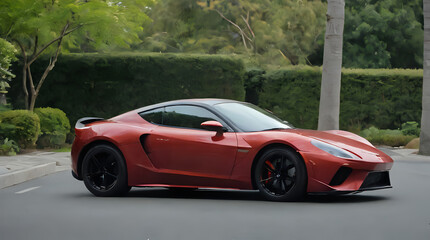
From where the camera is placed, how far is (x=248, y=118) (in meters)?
10.2

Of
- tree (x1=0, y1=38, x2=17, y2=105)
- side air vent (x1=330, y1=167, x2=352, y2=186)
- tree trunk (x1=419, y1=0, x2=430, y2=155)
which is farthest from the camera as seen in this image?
tree trunk (x1=419, y1=0, x2=430, y2=155)

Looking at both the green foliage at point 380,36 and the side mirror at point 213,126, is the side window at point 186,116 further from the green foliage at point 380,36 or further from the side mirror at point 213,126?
the green foliage at point 380,36

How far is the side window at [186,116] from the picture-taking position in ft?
33.2

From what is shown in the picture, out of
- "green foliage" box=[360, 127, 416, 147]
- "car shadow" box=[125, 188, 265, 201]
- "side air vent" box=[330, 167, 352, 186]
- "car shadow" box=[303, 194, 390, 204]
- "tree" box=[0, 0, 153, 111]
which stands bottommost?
"car shadow" box=[125, 188, 265, 201]

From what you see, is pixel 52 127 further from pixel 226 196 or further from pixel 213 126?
pixel 213 126

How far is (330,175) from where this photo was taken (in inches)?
357

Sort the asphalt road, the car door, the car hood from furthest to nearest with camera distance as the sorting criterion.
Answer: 1. the car door
2. the car hood
3. the asphalt road

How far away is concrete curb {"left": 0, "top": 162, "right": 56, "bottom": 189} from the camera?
11.9m

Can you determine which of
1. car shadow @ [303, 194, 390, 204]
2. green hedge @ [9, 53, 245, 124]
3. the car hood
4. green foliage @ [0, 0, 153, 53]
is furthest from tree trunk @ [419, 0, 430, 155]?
the car hood

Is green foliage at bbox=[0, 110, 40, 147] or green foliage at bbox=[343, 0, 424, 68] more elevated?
green foliage at bbox=[343, 0, 424, 68]

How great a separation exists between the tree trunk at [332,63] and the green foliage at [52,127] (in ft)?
24.3

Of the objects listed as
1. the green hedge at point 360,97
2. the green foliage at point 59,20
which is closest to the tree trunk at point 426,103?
the green hedge at point 360,97

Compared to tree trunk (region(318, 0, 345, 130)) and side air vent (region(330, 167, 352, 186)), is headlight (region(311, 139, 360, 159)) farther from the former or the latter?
tree trunk (region(318, 0, 345, 130))

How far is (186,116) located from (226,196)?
120 cm
